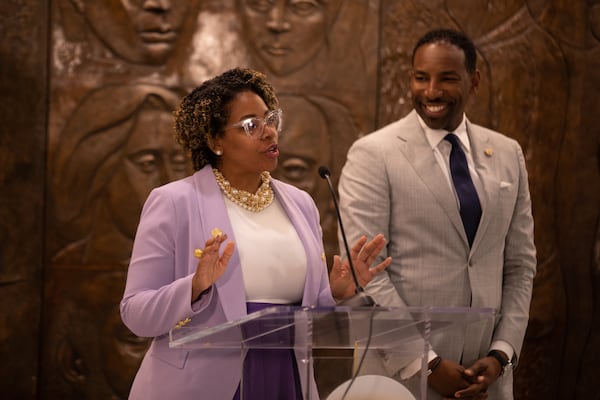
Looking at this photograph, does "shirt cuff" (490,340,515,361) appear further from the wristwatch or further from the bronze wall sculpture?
the bronze wall sculpture

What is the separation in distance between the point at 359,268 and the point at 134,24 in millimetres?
2526

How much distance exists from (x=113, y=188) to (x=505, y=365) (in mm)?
2365

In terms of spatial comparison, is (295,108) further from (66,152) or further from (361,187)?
(361,187)

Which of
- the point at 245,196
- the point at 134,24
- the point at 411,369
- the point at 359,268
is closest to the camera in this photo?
the point at 411,369

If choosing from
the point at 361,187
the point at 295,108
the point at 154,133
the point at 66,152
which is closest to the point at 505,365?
the point at 361,187

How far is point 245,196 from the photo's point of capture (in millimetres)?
2391

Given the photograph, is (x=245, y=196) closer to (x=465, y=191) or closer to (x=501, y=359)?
(x=465, y=191)

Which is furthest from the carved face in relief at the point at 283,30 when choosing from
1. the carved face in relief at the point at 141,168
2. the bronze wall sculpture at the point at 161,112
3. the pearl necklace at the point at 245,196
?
the pearl necklace at the point at 245,196

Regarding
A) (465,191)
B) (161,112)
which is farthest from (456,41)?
(161,112)

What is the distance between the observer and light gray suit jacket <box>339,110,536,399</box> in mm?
2785

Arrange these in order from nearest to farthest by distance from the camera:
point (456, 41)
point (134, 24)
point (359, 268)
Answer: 1. point (359, 268)
2. point (456, 41)
3. point (134, 24)

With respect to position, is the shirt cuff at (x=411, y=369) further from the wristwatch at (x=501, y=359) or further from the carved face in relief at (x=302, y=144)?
the carved face in relief at (x=302, y=144)

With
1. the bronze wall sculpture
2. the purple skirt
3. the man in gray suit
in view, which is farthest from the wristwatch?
the bronze wall sculpture

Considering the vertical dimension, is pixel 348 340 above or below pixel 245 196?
below
